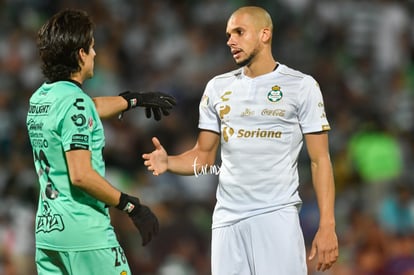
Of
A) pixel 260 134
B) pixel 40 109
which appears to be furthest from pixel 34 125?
pixel 260 134

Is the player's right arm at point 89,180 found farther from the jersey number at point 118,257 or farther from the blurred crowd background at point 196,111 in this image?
the blurred crowd background at point 196,111

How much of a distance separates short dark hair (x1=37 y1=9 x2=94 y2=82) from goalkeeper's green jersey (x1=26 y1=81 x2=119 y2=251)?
0.08 metres

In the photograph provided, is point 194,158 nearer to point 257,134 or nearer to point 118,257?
point 257,134

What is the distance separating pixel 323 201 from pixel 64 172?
1.57 m

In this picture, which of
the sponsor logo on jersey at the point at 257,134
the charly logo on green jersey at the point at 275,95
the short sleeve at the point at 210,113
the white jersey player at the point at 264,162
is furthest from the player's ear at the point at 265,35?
the sponsor logo on jersey at the point at 257,134

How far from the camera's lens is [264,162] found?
245 inches

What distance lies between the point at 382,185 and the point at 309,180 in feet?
2.98

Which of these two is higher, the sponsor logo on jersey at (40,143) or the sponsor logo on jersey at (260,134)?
the sponsor logo on jersey at (40,143)

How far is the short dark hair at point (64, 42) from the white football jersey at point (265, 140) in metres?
1.11

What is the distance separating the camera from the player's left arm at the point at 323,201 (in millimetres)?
6031

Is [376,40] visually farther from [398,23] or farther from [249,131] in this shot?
[249,131]

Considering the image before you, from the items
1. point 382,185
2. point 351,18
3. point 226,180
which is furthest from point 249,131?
point 351,18

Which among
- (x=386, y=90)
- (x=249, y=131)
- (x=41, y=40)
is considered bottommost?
(x=386, y=90)

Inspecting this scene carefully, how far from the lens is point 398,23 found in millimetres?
13992
